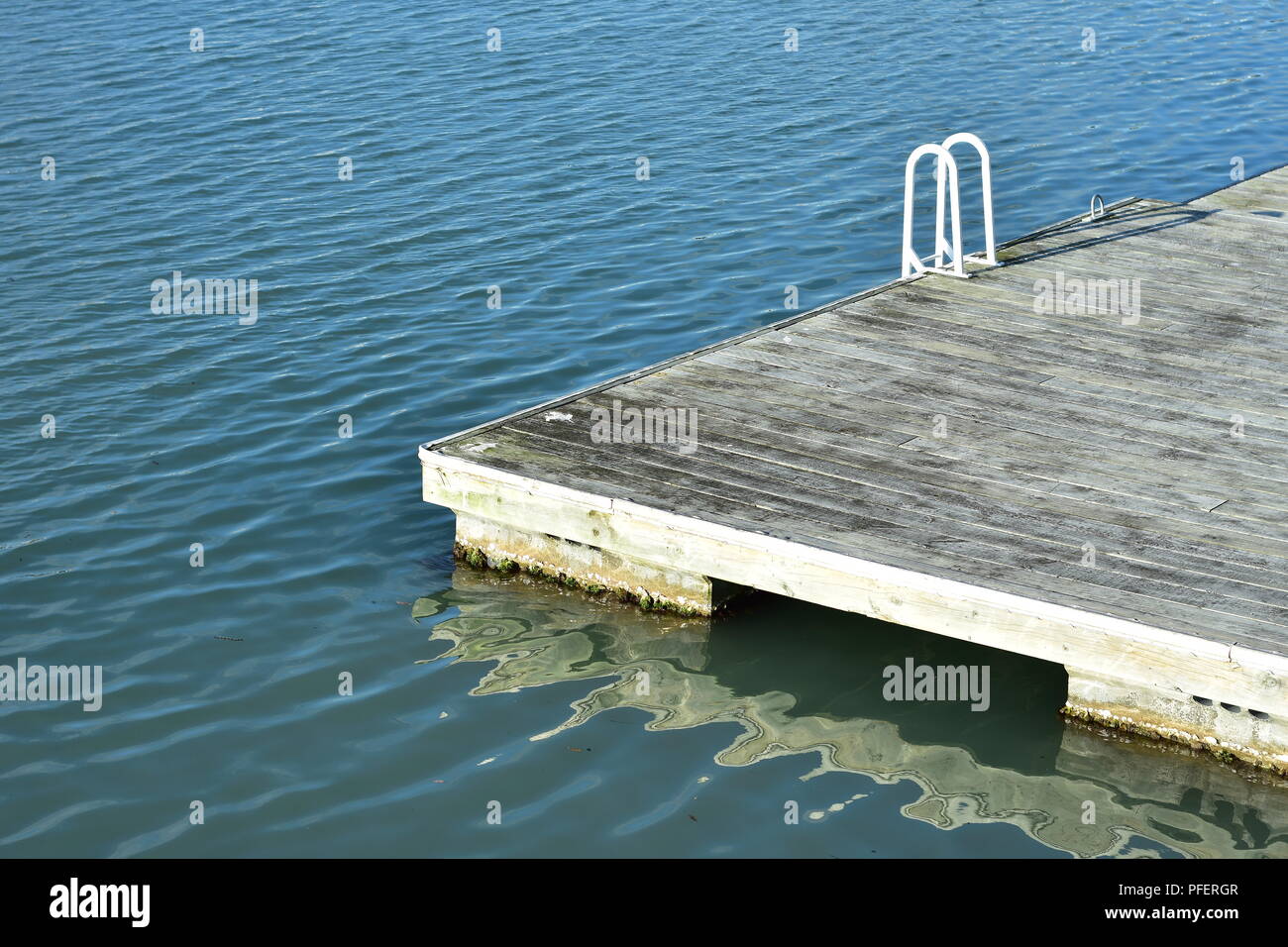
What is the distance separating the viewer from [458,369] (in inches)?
448

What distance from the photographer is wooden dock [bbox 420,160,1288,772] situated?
6.68 m

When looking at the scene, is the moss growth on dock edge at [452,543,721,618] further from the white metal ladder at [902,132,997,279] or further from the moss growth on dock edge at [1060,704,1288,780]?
the white metal ladder at [902,132,997,279]

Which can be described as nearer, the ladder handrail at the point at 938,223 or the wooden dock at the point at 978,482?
the wooden dock at the point at 978,482

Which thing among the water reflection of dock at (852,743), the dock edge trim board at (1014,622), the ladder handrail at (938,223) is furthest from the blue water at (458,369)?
the ladder handrail at (938,223)

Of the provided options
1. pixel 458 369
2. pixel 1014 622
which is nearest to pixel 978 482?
pixel 1014 622

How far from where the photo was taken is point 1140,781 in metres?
6.64

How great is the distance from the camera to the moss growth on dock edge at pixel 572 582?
316 inches

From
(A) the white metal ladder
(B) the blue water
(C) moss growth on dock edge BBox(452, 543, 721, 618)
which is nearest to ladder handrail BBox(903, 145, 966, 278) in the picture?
(A) the white metal ladder

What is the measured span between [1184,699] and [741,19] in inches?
677

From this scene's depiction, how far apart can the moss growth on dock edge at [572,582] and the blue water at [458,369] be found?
0.30ft

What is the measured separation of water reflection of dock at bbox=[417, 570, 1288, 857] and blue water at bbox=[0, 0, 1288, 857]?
0.02m

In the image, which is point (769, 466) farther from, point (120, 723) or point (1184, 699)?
point (120, 723)

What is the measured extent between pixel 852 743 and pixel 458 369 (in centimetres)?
528

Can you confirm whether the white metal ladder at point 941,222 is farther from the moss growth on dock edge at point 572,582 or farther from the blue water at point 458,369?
the moss growth on dock edge at point 572,582
